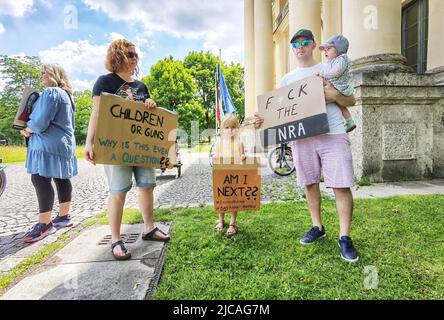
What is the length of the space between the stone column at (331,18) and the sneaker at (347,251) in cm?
943

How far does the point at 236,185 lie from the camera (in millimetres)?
2865

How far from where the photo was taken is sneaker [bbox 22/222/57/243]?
2.92 metres

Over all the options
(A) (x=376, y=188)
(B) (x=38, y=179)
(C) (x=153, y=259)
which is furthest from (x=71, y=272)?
(A) (x=376, y=188)

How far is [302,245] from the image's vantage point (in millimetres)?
2500

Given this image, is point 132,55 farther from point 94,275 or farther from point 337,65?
point 94,275

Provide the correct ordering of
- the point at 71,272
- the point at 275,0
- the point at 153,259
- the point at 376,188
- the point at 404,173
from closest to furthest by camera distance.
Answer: the point at 71,272, the point at 153,259, the point at 376,188, the point at 404,173, the point at 275,0

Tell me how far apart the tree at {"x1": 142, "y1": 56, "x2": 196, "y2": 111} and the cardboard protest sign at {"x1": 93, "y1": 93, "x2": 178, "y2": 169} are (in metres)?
33.5

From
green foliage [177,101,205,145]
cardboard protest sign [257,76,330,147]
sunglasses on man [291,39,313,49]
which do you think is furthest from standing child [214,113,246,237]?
green foliage [177,101,205,145]

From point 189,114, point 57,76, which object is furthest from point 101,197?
point 189,114

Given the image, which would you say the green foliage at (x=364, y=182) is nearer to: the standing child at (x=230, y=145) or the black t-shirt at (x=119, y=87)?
the standing child at (x=230, y=145)

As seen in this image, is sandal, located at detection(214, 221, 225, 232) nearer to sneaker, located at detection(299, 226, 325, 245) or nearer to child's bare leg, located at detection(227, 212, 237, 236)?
child's bare leg, located at detection(227, 212, 237, 236)
